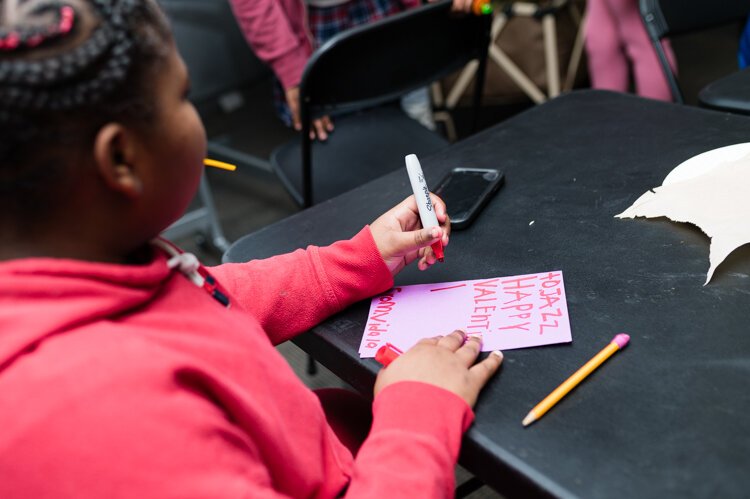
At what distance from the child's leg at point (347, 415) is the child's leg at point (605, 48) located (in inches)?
71.2

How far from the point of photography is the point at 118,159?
0.45 meters

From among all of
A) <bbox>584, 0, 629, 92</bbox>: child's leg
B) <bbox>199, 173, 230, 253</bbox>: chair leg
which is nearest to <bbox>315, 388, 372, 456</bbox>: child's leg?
<bbox>199, 173, 230, 253</bbox>: chair leg

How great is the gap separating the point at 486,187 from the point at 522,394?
371 millimetres

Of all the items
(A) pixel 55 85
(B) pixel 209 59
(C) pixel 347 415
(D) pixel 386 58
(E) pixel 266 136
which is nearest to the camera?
(A) pixel 55 85

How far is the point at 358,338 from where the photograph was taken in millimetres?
650

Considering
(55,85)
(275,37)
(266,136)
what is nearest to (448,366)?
(55,85)

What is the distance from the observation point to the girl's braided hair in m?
0.40

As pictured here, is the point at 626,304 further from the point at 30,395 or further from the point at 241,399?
the point at 30,395

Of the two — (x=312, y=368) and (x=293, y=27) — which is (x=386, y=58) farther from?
(x=312, y=368)

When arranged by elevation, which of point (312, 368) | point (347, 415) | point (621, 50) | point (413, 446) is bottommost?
point (312, 368)

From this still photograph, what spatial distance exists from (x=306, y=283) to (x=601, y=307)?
0.31 m

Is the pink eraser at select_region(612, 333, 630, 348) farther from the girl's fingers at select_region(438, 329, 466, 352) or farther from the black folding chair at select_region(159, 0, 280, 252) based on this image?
the black folding chair at select_region(159, 0, 280, 252)

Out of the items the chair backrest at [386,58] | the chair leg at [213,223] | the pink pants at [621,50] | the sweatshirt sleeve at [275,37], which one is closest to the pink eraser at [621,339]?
the chair backrest at [386,58]

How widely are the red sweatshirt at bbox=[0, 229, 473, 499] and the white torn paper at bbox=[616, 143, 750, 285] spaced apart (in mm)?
341
